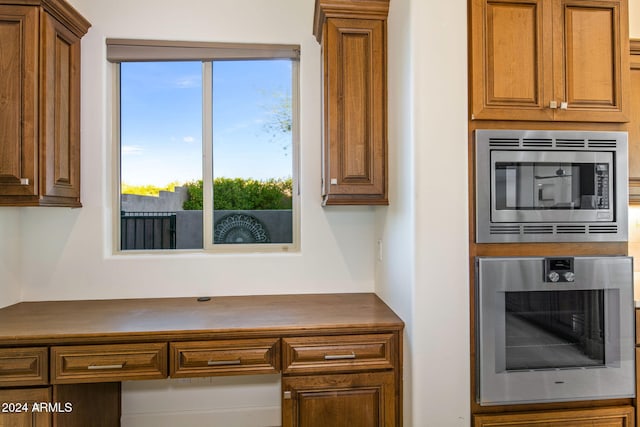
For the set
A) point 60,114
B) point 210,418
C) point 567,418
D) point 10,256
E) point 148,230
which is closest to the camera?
point 567,418

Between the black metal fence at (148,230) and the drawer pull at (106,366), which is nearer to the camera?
the drawer pull at (106,366)

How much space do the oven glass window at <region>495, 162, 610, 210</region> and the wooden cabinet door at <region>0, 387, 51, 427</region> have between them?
7.20ft

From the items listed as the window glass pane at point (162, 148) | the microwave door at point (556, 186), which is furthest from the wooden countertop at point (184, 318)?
the microwave door at point (556, 186)

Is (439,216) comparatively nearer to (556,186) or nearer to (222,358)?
(556,186)

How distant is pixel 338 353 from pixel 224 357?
0.52 m

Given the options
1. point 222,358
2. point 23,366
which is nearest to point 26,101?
point 23,366

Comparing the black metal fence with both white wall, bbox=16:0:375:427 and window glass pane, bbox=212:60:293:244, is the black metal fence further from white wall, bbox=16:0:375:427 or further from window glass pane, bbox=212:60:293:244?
window glass pane, bbox=212:60:293:244

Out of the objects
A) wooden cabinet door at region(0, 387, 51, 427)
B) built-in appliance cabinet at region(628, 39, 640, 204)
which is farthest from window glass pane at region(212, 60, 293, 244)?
built-in appliance cabinet at region(628, 39, 640, 204)

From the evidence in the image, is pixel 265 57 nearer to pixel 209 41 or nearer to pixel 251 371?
pixel 209 41

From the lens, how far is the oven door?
5.50 feet

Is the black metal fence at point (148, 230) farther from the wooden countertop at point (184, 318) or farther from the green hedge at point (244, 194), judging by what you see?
the wooden countertop at point (184, 318)

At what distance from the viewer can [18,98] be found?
1877mm

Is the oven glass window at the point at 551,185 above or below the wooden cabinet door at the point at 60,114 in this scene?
below

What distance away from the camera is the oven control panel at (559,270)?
5.57ft
